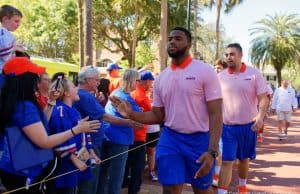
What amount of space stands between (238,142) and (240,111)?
18.9 inches

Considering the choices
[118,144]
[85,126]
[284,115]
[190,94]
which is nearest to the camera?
[85,126]

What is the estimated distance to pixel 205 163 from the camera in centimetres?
436

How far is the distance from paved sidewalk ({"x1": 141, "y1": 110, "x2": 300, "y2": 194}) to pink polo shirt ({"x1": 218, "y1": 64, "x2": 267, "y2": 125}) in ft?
4.95

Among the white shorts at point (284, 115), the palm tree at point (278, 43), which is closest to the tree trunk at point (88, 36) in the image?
the white shorts at point (284, 115)

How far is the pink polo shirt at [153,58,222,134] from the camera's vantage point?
14.7 ft

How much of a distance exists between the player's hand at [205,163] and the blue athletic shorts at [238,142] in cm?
232

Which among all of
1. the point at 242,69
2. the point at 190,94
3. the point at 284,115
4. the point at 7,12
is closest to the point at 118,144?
the point at 190,94

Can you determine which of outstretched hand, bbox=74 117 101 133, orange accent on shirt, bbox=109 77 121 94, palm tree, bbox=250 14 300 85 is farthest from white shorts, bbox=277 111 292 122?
palm tree, bbox=250 14 300 85

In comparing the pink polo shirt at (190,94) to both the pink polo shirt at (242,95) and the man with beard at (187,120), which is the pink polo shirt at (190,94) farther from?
the pink polo shirt at (242,95)

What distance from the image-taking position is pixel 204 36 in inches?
2366

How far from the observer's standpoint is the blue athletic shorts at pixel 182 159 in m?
4.52

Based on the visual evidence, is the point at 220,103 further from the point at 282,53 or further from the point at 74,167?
the point at 282,53

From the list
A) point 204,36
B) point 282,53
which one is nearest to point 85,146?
point 282,53

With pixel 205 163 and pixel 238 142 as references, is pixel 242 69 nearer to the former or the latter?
pixel 238 142
